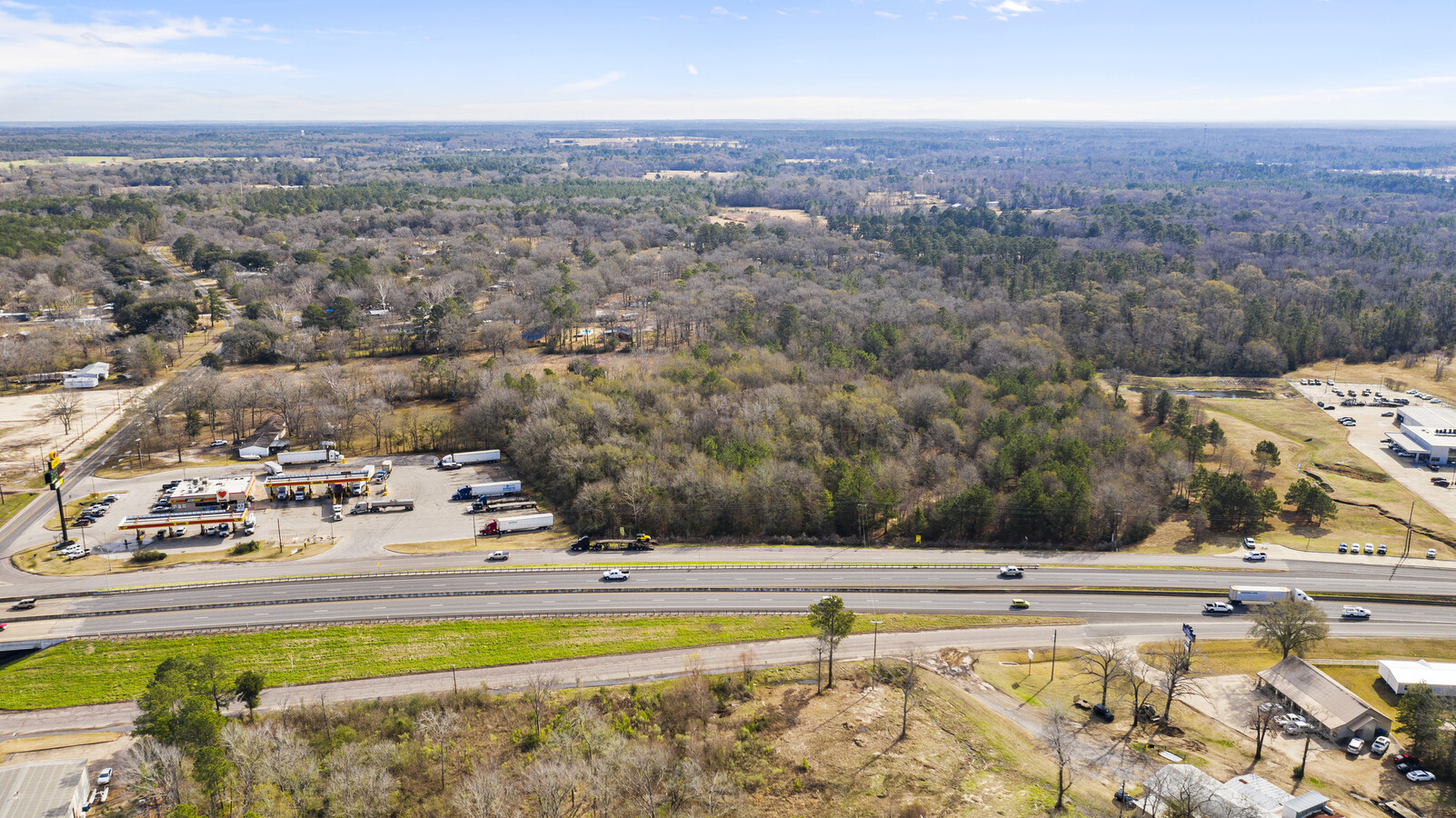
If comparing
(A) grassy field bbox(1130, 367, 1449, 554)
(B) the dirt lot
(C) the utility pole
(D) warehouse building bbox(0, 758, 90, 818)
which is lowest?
(A) grassy field bbox(1130, 367, 1449, 554)

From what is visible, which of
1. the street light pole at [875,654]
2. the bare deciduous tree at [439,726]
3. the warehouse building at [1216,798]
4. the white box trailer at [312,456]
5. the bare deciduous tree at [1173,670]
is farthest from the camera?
the white box trailer at [312,456]

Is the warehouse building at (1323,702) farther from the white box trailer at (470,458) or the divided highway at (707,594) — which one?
the white box trailer at (470,458)

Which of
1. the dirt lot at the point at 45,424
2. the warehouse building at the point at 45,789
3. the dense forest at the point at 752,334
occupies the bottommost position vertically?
the warehouse building at the point at 45,789

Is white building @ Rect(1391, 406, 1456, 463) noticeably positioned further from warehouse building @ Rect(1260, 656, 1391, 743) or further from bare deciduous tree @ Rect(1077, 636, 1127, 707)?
bare deciduous tree @ Rect(1077, 636, 1127, 707)

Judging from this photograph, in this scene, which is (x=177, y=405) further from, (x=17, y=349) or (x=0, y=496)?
(x=17, y=349)

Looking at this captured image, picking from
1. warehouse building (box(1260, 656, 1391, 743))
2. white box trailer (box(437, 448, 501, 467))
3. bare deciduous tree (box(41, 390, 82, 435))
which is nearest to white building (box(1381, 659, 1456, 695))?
warehouse building (box(1260, 656, 1391, 743))

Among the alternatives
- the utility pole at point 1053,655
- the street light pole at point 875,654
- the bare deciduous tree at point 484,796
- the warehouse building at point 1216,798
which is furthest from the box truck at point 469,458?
the warehouse building at point 1216,798

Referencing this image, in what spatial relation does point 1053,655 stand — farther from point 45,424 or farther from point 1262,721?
point 45,424
